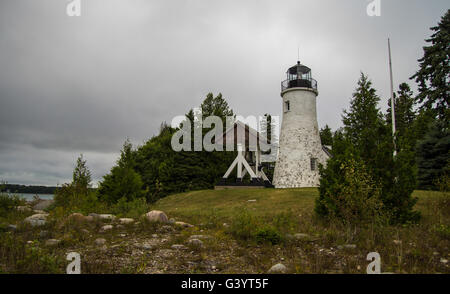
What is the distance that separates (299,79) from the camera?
23281mm

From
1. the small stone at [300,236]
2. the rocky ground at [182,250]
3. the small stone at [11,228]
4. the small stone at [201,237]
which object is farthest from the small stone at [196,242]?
the small stone at [11,228]

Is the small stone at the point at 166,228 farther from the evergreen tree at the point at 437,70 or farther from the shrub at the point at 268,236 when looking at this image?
the evergreen tree at the point at 437,70

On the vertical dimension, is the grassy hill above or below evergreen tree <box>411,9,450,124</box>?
below

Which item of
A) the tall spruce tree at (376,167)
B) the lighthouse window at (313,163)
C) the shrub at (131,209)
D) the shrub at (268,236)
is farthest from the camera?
the lighthouse window at (313,163)

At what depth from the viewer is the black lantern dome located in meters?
23.2

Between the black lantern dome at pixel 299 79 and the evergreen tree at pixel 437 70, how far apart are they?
11.1m

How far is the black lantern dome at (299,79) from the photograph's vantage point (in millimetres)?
23188

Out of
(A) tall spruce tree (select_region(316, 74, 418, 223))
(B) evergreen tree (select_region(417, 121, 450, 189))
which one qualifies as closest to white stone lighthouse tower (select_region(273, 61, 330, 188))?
(B) evergreen tree (select_region(417, 121, 450, 189))

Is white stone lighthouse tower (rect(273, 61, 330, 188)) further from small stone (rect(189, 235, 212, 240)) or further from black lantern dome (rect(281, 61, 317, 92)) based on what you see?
small stone (rect(189, 235, 212, 240))

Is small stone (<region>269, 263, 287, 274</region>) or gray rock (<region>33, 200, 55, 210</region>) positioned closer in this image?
small stone (<region>269, 263, 287, 274</region>)

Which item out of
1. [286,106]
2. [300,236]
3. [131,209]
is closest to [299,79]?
[286,106]

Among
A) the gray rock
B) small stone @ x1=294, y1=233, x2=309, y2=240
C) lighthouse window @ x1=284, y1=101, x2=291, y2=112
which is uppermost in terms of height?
lighthouse window @ x1=284, y1=101, x2=291, y2=112

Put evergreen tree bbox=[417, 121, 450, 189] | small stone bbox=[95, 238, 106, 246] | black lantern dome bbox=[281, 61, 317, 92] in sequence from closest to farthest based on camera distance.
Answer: small stone bbox=[95, 238, 106, 246]
evergreen tree bbox=[417, 121, 450, 189]
black lantern dome bbox=[281, 61, 317, 92]
